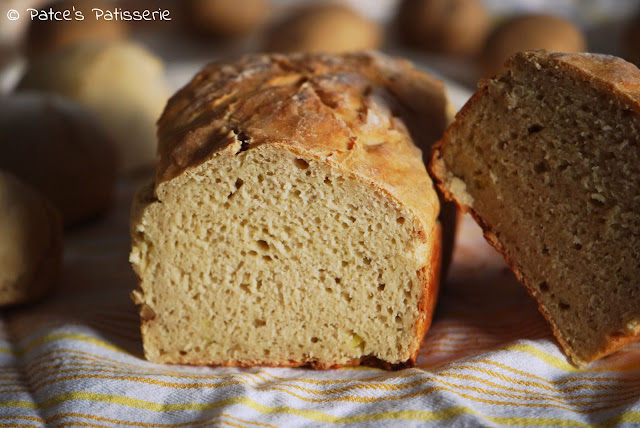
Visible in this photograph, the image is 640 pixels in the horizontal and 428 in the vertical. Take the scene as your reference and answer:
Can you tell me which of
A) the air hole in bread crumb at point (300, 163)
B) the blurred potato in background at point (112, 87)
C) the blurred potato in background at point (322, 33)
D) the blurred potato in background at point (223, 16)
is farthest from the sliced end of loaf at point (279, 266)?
Answer: the blurred potato in background at point (223, 16)

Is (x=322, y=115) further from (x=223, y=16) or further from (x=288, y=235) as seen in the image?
(x=223, y=16)

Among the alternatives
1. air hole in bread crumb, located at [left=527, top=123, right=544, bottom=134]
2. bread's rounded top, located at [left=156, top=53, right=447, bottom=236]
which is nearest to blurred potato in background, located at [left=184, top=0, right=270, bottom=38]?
bread's rounded top, located at [left=156, top=53, right=447, bottom=236]

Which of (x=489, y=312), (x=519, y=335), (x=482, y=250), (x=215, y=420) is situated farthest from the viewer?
(x=482, y=250)

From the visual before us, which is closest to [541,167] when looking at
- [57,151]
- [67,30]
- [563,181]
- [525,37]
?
[563,181]

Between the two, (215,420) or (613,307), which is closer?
(215,420)

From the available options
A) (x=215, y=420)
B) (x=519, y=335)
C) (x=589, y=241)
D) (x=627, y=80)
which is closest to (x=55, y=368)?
(x=215, y=420)

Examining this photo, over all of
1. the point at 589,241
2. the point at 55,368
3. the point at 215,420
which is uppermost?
the point at 589,241

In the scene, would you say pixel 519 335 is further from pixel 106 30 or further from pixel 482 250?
pixel 106 30

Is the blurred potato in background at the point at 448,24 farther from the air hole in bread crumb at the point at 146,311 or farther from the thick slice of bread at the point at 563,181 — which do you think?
the air hole in bread crumb at the point at 146,311
